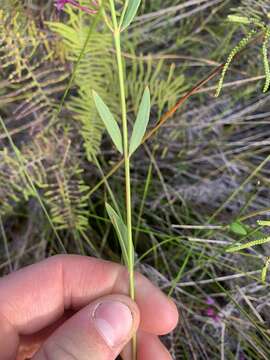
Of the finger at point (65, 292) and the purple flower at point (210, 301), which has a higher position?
the finger at point (65, 292)

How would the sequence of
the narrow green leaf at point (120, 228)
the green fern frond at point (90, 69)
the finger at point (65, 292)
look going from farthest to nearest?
1. the green fern frond at point (90, 69)
2. the finger at point (65, 292)
3. the narrow green leaf at point (120, 228)

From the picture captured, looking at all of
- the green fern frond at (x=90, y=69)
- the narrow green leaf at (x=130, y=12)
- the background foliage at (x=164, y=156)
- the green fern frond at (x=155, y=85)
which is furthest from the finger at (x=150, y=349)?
the narrow green leaf at (x=130, y=12)

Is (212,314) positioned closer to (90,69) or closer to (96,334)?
(96,334)

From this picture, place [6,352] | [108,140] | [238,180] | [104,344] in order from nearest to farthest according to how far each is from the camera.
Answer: [104,344] → [6,352] → [238,180] → [108,140]

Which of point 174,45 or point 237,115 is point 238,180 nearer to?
point 237,115

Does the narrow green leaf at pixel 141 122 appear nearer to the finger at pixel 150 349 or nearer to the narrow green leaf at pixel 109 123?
the narrow green leaf at pixel 109 123

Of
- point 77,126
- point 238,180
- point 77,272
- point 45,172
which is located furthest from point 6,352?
point 238,180
